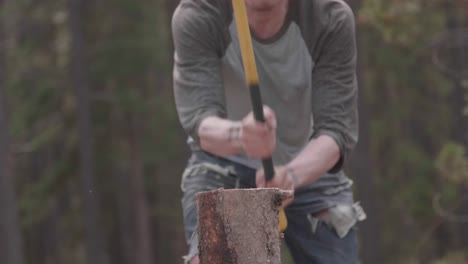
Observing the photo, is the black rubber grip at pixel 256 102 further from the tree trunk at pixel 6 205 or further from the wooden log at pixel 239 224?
the tree trunk at pixel 6 205

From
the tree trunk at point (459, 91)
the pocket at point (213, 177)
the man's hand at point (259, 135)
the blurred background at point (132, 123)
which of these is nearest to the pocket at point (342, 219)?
→ the pocket at point (213, 177)

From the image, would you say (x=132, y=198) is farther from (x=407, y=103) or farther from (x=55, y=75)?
(x=407, y=103)

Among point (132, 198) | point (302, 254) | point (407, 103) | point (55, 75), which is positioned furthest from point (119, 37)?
point (302, 254)

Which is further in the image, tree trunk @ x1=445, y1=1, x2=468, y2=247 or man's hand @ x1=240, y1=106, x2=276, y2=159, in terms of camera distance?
tree trunk @ x1=445, y1=1, x2=468, y2=247

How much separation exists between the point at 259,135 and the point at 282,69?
56 cm

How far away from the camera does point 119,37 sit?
30.3 m

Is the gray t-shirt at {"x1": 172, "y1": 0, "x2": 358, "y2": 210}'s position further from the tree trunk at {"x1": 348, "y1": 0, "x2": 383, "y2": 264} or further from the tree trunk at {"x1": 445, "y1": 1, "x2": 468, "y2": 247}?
the tree trunk at {"x1": 445, "y1": 1, "x2": 468, "y2": 247}

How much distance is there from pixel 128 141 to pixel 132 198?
6.74ft

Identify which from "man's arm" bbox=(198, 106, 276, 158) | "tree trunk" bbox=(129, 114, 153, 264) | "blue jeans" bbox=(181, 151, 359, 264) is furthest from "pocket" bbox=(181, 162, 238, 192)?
"tree trunk" bbox=(129, 114, 153, 264)

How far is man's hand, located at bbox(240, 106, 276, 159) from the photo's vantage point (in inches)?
183

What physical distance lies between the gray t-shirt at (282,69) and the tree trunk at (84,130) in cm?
2303

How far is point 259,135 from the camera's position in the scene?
4.66 meters

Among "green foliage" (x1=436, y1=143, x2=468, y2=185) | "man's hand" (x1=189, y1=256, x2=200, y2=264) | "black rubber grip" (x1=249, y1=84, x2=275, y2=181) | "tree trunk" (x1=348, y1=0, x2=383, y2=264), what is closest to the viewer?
"black rubber grip" (x1=249, y1=84, x2=275, y2=181)

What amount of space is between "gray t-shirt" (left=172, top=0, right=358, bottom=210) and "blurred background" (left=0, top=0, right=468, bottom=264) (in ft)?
63.9
